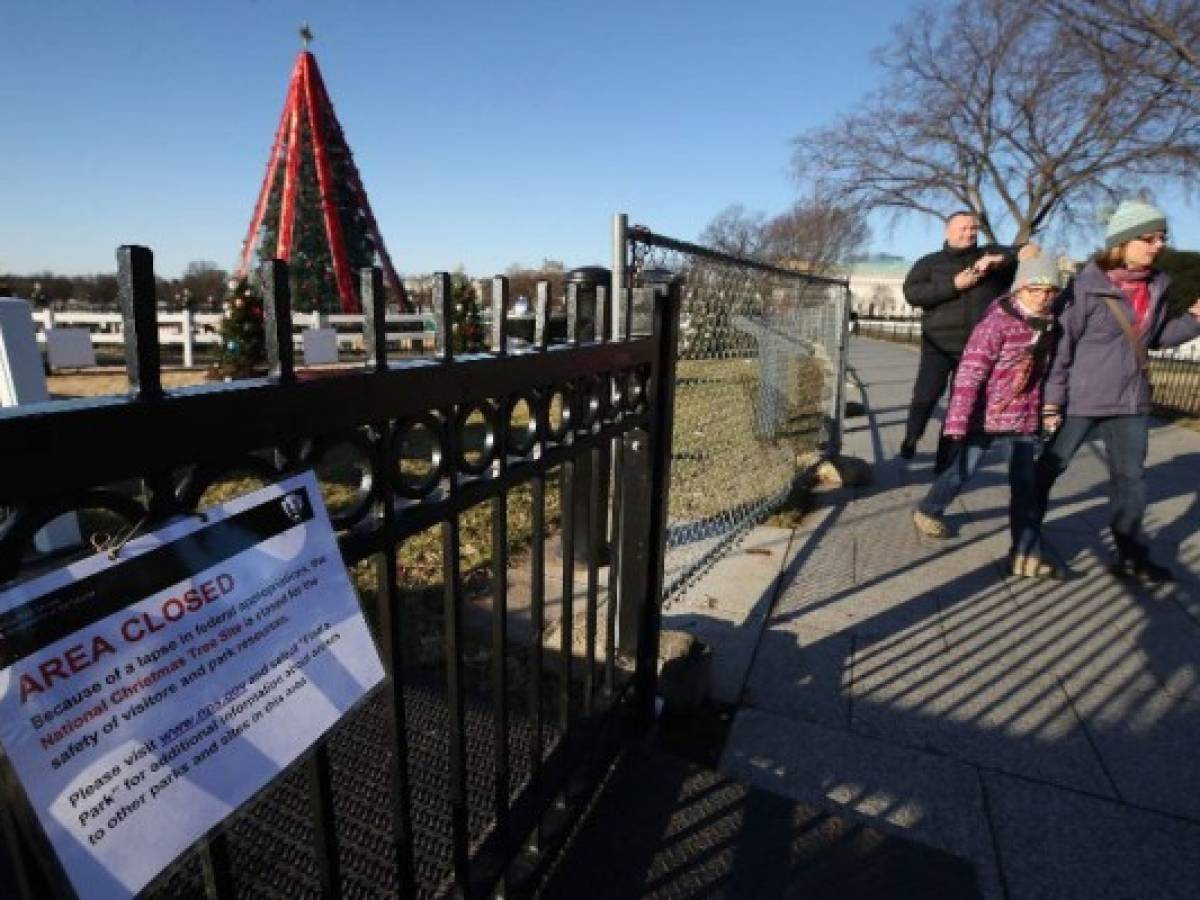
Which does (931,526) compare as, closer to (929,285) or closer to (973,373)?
(973,373)

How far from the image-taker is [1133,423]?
3873 mm

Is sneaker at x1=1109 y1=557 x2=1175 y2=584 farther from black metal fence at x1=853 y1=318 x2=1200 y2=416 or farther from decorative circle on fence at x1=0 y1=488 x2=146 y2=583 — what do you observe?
black metal fence at x1=853 y1=318 x2=1200 y2=416

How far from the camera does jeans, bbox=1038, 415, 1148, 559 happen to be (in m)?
3.88

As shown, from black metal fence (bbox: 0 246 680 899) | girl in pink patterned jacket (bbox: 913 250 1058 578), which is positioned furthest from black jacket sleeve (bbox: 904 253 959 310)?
black metal fence (bbox: 0 246 680 899)

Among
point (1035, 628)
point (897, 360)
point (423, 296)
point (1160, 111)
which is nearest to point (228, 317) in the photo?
point (1035, 628)

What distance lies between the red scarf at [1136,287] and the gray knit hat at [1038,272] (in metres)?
0.41

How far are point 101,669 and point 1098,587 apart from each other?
4585 mm

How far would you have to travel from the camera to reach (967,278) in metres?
4.91

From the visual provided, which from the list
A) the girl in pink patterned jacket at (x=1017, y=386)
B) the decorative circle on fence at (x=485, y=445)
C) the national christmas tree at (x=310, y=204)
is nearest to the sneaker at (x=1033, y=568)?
the girl in pink patterned jacket at (x=1017, y=386)

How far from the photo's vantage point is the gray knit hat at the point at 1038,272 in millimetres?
3750

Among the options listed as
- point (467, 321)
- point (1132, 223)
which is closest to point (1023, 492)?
point (1132, 223)

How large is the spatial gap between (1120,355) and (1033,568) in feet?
4.06

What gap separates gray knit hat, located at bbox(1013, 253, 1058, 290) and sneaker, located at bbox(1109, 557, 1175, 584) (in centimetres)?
162

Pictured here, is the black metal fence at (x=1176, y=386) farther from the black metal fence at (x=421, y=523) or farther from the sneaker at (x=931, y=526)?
the black metal fence at (x=421, y=523)
